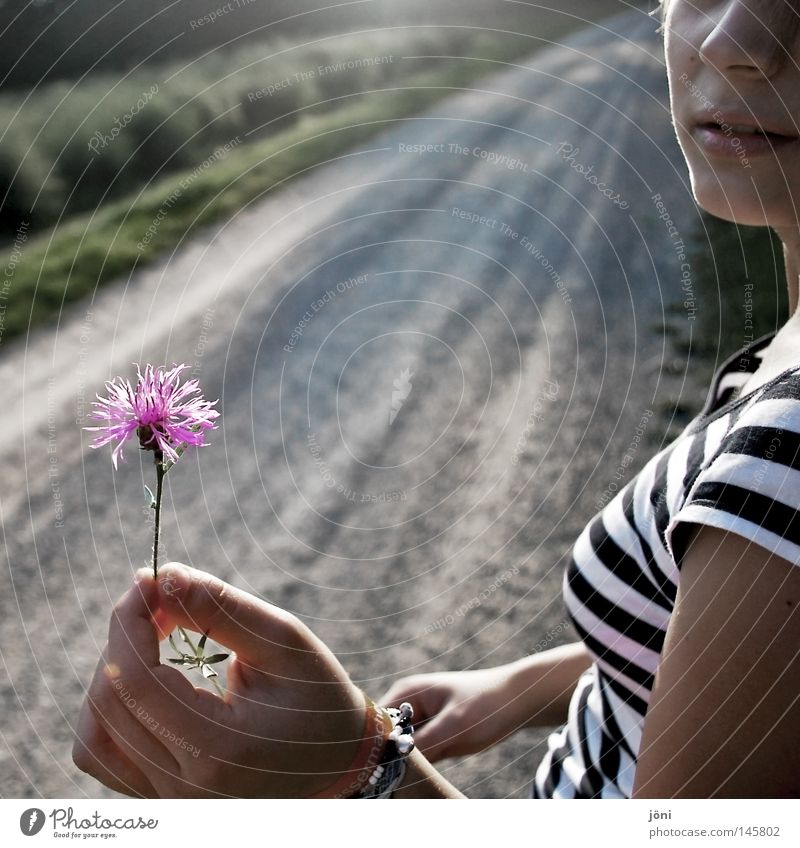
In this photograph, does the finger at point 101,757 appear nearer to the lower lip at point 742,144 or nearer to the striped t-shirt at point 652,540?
the striped t-shirt at point 652,540

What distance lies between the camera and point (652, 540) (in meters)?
0.66

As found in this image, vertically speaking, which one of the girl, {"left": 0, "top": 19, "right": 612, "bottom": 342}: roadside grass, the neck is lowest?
the girl

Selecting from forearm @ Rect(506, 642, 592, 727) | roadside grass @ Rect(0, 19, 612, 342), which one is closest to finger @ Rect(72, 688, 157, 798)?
forearm @ Rect(506, 642, 592, 727)

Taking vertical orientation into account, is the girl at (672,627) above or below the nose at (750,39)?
below

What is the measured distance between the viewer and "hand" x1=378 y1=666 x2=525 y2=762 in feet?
3.18

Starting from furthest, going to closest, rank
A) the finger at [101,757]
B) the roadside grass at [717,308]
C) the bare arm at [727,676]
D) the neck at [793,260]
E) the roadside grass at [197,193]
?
the roadside grass at [197,193], the roadside grass at [717,308], the neck at [793,260], the finger at [101,757], the bare arm at [727,676]

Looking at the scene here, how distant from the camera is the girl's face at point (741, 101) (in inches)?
24.8

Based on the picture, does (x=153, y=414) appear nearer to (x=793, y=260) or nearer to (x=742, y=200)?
(x=742, y=200)

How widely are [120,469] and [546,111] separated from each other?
3.54 meters

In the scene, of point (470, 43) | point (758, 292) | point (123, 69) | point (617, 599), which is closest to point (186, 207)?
point (123, 69)

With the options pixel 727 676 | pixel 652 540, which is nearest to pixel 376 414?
pixel 652 540

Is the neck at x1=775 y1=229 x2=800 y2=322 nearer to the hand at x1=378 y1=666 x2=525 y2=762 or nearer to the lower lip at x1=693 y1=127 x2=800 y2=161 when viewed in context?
the lower lip at x1=693 y1=127 x2=800 y2=161

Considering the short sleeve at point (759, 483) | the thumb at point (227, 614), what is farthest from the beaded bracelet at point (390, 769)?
the short sleeve at point (759, 483)

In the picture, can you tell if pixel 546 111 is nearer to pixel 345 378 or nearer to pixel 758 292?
pixel 758 292
